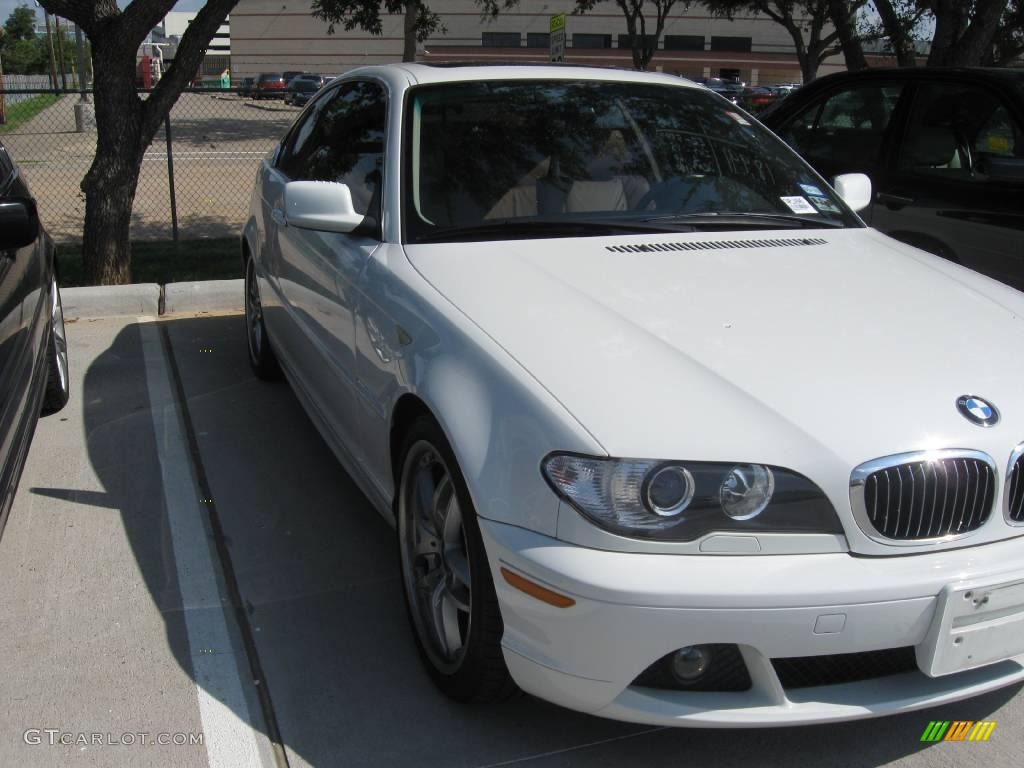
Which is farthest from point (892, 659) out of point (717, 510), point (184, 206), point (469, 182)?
point (184, 206)

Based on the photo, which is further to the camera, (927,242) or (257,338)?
(257,338)

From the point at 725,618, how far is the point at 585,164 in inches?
80.8

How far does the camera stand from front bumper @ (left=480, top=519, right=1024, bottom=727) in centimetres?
229

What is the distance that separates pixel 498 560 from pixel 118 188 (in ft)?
20.6

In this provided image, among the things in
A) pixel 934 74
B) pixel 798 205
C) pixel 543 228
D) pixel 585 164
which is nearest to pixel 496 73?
pixel 585 164

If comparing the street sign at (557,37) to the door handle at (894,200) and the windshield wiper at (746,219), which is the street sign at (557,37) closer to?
the door handle at (894,200)

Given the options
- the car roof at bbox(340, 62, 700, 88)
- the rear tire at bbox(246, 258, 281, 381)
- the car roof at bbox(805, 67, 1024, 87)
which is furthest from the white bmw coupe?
the car roof at bbox(805, 67, 1024, 87)

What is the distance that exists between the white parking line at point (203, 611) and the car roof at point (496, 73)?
1875 mm

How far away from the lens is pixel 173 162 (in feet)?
43.3

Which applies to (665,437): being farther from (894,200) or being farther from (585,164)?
(894,200)

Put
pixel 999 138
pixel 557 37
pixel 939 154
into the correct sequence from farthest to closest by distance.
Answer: pixel 557 37 → pixel 939 154 → pixel 999 138

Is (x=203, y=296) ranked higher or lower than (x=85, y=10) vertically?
lower

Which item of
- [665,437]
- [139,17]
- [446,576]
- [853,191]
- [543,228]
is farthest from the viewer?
[139,17]

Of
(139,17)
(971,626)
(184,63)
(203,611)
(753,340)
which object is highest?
(139,17)
